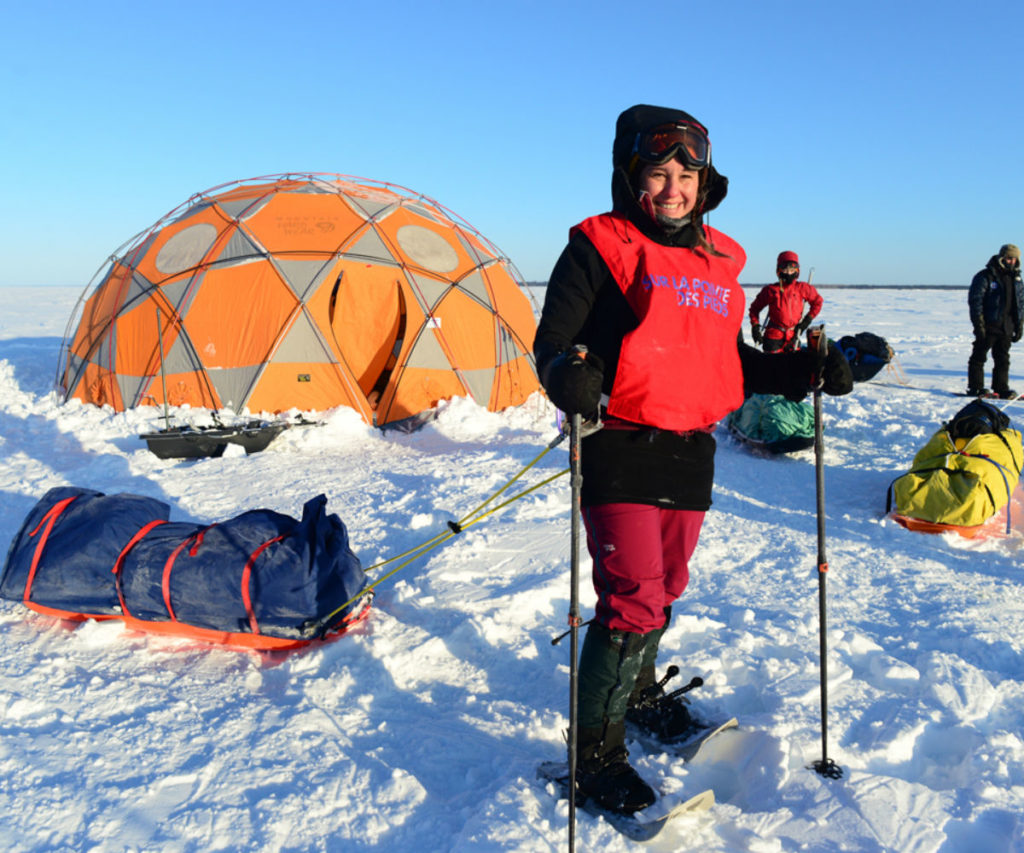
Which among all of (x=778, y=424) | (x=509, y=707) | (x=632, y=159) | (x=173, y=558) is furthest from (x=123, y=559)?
(x=778, y=424)

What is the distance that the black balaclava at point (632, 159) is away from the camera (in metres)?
2.21

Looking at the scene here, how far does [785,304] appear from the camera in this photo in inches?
320

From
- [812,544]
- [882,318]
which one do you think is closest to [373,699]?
[812,544]

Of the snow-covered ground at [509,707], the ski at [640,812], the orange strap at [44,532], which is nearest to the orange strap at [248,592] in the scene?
the snow-covered ground at [509,707]

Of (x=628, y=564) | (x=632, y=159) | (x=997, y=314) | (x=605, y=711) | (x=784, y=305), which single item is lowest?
(x=605, y=711)

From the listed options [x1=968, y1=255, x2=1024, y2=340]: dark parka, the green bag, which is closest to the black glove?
the green bag

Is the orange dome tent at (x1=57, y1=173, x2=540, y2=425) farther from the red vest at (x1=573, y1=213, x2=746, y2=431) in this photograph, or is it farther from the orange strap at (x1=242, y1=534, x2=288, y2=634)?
the red vest at (x1=573, y1=213, x2=746, y2=431)

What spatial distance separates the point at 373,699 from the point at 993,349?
366 inches

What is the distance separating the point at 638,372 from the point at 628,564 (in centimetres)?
56

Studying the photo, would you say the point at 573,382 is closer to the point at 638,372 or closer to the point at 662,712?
the point at 638,372

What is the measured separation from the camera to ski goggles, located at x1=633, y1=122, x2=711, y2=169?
214 centimetres

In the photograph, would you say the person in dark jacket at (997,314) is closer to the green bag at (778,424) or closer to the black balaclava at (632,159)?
the green bag at (778,424)

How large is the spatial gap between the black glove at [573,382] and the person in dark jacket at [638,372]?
0.02 meters

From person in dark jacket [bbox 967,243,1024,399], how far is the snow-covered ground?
5.03m
